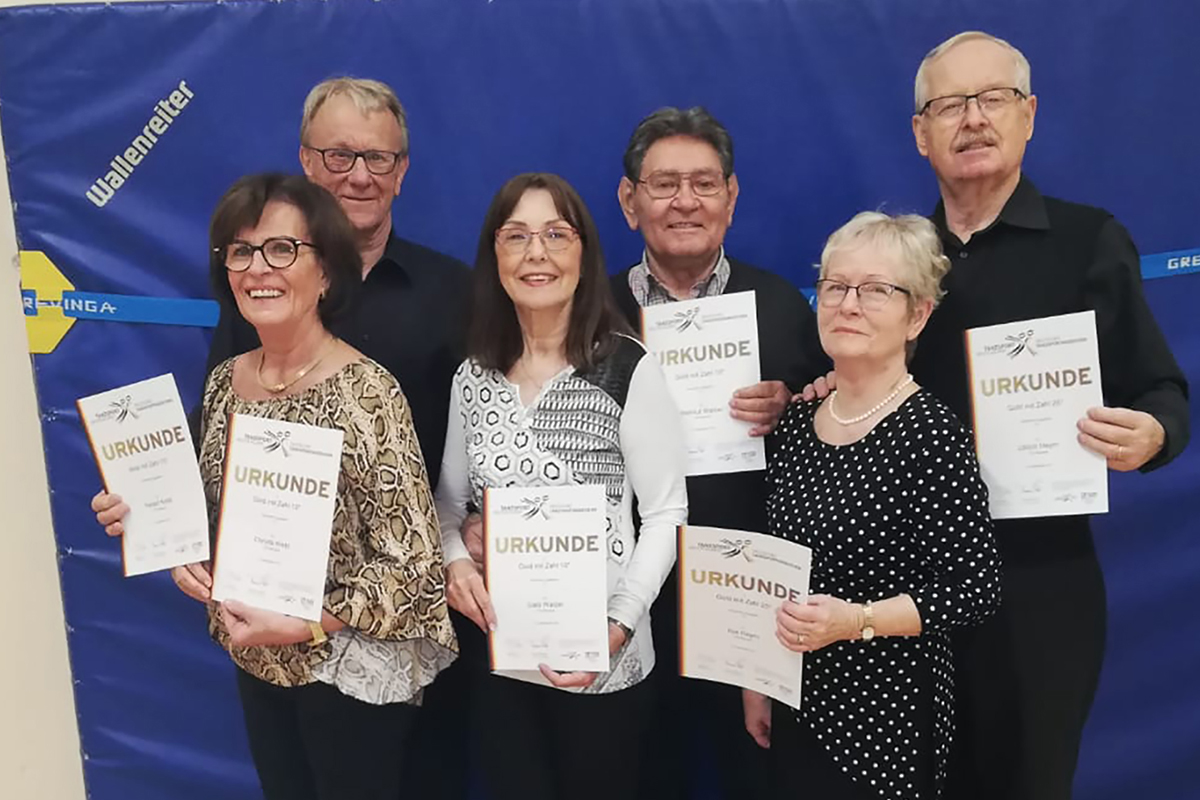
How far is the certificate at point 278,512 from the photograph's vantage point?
1440 millimetres

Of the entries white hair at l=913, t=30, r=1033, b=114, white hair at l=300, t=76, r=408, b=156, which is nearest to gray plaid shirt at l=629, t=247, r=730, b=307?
white hair at l=913, t=30, r=1033, b=114

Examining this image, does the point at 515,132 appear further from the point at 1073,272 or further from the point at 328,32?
the point at 1073,272

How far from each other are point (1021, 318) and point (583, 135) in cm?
113

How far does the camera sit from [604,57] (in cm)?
220

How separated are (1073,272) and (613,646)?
1.11 metres

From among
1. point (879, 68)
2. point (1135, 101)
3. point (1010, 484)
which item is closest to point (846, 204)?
point (879, 68)

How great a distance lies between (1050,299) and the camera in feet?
5.55

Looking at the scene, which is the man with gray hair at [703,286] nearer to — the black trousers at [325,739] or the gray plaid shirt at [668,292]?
the gray plaid shirt at [668,292]

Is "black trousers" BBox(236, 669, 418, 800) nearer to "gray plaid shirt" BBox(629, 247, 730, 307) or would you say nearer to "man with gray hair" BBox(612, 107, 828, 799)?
"man with gray hair" BBox(612, 107, 828, 799)

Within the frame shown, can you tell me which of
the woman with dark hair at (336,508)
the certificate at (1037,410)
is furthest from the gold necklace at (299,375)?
the certificate at (1037,410)

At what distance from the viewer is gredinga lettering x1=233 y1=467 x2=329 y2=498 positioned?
1444 millimetres

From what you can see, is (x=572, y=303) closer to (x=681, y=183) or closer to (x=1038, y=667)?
(x=681, y=183)

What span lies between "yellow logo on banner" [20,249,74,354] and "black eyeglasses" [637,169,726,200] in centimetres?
159

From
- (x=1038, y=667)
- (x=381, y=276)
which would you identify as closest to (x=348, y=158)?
(x=381, y=276)
